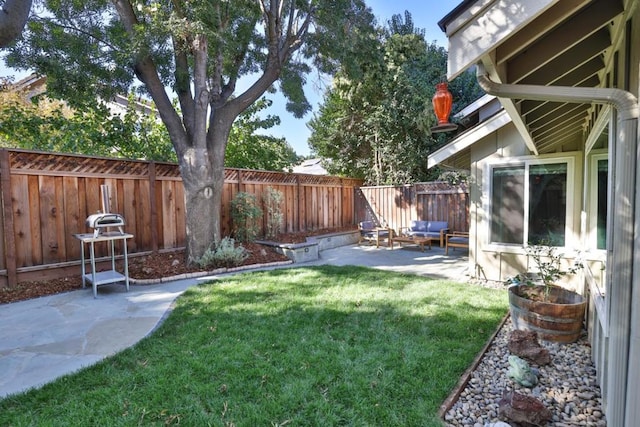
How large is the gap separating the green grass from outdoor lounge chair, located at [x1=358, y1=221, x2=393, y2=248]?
5.12m

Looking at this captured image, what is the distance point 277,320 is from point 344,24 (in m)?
6.22

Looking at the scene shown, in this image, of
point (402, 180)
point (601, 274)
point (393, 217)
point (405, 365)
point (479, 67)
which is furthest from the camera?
point (402, 180)

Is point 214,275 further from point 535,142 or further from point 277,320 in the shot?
point 535,142

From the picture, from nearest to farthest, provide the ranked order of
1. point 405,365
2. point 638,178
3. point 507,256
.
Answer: point 638,178 < point 405,365 < point 507,256

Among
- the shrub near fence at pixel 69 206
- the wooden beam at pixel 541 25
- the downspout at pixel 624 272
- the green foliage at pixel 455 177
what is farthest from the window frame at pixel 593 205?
the shrub near fence at pixel 69 206

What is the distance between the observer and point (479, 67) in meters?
1.79

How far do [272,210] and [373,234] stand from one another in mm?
3290

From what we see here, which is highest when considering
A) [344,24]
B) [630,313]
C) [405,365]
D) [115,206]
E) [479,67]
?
[344,24]

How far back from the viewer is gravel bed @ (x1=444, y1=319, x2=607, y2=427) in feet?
7.02

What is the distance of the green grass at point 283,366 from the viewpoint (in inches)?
82.6

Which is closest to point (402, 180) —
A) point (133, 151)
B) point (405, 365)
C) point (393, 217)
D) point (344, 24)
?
point (393, 217)

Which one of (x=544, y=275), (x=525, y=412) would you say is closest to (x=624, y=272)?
(x=525, y=412)

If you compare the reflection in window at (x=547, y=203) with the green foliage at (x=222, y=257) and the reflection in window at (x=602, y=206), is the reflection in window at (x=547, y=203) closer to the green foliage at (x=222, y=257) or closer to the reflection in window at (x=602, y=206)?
the reflection in window at (x=602, y=206)

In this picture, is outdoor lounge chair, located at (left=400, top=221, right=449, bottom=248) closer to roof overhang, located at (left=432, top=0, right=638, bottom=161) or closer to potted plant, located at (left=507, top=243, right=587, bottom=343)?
potted plant, located at (left=507, top=243, right=587, bottom=343)
